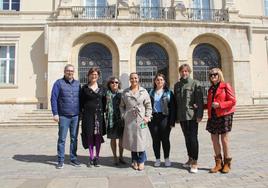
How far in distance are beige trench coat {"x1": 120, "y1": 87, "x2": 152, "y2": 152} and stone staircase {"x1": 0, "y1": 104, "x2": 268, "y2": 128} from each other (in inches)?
427

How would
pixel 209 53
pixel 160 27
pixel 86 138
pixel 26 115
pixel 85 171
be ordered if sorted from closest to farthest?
pixel 85 171, pixel 86 138, pixel 26 115, pixel 160 27, pixel 209 53

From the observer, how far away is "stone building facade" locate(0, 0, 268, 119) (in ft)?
64.0

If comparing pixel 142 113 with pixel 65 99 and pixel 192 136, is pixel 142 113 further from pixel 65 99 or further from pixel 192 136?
pixel 65 99

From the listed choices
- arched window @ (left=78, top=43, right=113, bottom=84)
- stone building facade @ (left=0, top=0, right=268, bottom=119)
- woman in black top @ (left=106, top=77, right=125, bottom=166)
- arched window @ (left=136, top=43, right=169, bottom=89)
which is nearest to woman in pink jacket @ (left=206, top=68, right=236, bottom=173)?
woman in black top @ (left=106, top=77, right=125, bottom=166)

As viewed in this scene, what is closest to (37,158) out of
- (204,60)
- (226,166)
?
(226,166)

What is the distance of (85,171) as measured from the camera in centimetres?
624

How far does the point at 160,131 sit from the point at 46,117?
12055 millimetres

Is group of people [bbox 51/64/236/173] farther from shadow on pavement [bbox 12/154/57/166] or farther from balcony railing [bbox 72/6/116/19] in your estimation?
balcony railing [bbox 72/6/116/19]

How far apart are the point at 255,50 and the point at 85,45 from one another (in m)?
12.8

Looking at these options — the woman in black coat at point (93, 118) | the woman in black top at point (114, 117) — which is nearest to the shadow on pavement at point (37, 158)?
→ the woman in black coat at point (93, 118)

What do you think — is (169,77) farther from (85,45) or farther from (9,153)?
(9,153)

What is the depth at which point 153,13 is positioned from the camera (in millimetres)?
21625

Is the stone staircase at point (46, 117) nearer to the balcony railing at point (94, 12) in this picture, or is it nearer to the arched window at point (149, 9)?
the balcony railing at point (94, 12)

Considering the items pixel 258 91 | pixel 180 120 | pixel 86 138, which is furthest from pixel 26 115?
pixel 258 91
